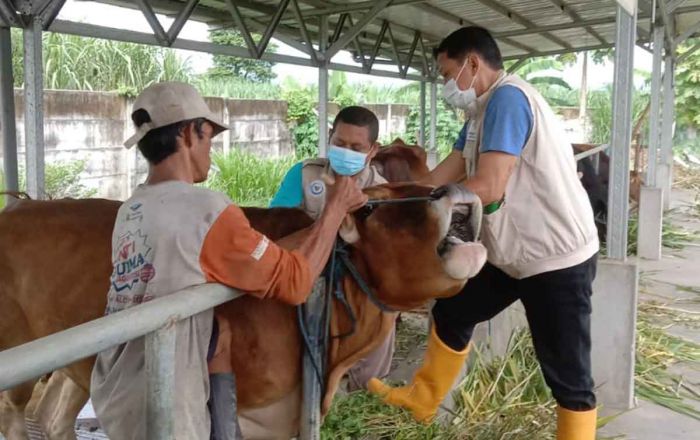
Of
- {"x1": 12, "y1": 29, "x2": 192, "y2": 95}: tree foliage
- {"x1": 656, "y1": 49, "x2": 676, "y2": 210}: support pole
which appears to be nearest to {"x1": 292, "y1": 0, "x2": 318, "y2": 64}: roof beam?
{"x1": 12, "y1": 29, "x2": 192, "y2": 95}: tree foliage

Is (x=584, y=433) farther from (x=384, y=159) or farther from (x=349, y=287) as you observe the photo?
(x=384, y=159)

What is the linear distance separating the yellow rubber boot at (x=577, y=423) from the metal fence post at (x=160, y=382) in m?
1.70

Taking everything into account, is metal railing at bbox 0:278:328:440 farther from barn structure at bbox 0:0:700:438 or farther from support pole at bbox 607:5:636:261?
support pole at bbox 607:5:636:261

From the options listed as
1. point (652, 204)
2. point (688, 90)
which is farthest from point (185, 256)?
point (688, 90)

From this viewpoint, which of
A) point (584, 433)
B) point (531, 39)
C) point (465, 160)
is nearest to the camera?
point (584, 433)

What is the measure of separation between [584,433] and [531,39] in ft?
30.3

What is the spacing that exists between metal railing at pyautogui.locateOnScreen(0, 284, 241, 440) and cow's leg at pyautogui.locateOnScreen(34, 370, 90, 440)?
167 centimetres

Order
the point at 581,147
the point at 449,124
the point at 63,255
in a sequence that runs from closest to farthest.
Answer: the point at 63,255
the point at 581,147
the point at 449,124

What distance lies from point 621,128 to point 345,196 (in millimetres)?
2813

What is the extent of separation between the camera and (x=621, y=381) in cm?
410

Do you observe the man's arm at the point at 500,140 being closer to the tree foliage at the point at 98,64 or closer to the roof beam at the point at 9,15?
the roof beam at the point at 9,15

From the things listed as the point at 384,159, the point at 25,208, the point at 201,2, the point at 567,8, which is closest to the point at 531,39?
the point at 567,8

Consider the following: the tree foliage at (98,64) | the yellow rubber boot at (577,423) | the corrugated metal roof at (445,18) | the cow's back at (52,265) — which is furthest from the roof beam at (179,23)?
the tree foliage at (98,64)

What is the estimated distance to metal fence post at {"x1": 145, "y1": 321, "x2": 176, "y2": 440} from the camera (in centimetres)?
139
